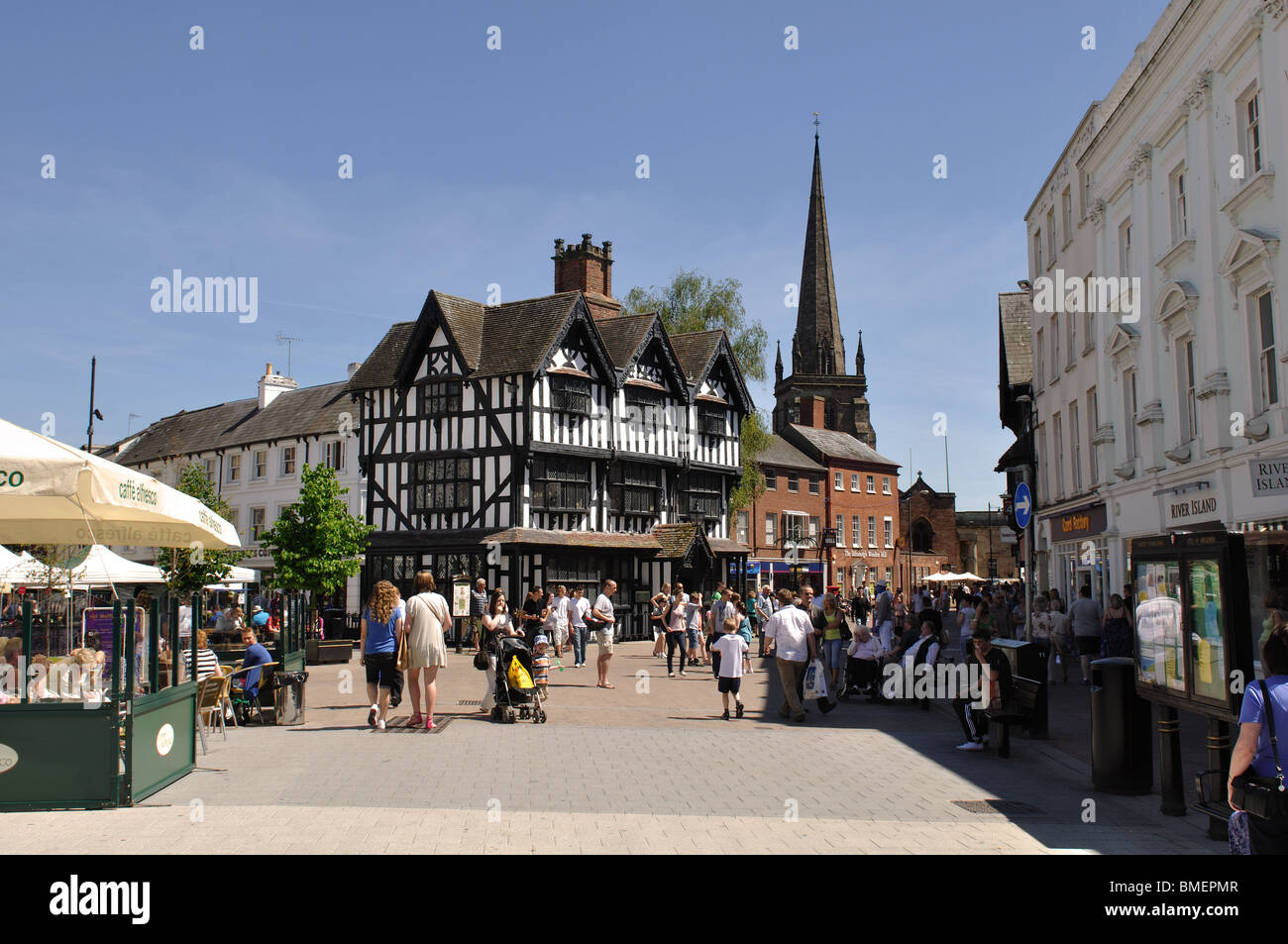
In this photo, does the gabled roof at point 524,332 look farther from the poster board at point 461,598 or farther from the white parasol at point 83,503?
the white parasol at point 83,503

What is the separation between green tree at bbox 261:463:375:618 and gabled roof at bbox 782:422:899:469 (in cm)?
4155

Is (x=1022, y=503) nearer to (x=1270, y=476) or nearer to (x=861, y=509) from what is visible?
(x=1270, y=476)

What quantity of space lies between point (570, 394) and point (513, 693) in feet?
68.4

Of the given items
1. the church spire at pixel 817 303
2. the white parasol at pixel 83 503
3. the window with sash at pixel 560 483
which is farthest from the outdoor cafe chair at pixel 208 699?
→ the church spire at pixel 817 303

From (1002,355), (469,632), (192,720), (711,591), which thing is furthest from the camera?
(711,591)

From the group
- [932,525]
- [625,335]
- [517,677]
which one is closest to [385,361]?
[625,335]

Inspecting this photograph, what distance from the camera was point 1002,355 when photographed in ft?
117

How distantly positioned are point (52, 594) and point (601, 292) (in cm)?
3349

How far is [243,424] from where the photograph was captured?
162 feet

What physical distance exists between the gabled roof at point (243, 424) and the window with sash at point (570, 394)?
12.1 metres

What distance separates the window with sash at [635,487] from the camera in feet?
118

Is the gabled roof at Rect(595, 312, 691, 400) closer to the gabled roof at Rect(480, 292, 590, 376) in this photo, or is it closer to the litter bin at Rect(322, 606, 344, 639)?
the gabled roof at Rect(480, 292, 590, 376)
